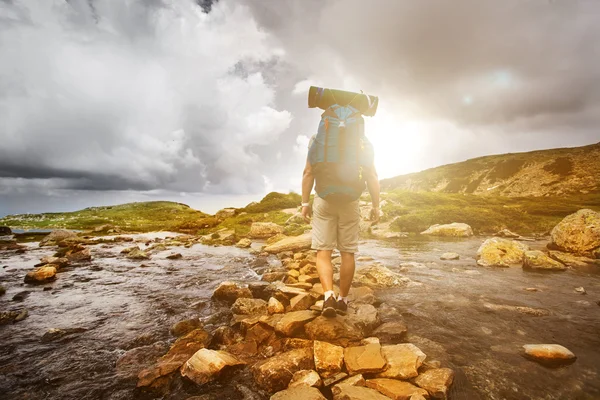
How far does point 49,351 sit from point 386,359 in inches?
203

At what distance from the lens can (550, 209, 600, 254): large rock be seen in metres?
10.2

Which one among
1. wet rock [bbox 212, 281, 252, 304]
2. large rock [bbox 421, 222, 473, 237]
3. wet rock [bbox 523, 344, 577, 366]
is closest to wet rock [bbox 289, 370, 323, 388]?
wet rock [bbox 523, 344, 577, 366]

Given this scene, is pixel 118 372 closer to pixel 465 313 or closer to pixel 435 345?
pixel 435 345

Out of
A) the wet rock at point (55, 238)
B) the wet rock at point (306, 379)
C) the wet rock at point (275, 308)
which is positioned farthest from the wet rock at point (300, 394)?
the wet rock at point (55, 238)

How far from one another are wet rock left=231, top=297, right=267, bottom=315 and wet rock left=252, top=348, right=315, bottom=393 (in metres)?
1.78

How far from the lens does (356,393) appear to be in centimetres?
271

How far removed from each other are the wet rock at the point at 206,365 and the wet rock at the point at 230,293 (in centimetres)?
278

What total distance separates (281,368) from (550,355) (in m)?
3.65

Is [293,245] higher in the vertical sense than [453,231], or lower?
higher

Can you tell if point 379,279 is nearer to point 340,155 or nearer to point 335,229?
point 335,229

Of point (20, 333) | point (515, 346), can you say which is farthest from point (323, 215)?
point (20, 333)

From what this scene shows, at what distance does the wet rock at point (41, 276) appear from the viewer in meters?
8.30

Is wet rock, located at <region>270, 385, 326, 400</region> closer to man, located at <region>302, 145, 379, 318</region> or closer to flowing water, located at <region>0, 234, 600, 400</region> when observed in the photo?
flowing water, located at <region>0, 234, 600, 400</region>

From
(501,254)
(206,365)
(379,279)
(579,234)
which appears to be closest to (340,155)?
(206,365)
